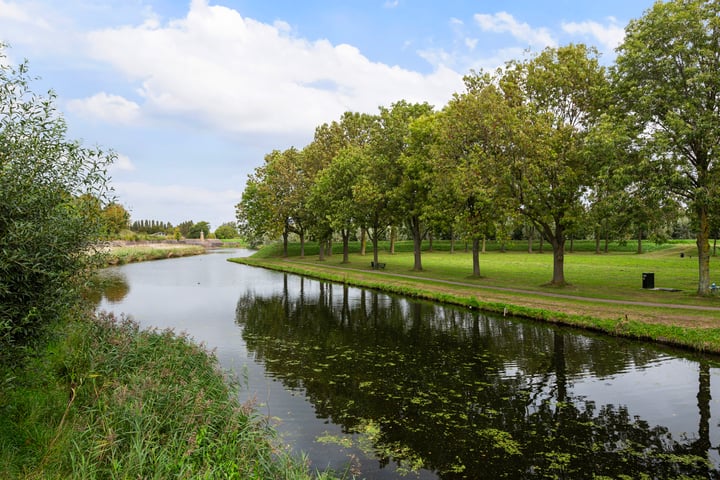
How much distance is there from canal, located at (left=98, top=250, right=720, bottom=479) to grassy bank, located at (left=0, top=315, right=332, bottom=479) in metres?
1.78

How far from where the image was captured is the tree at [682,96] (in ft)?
76.7

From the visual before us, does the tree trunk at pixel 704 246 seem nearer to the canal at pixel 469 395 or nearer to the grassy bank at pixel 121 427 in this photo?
the canal at pixel 469 395

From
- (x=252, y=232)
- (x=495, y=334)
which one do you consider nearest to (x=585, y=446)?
(x=495, y=334)

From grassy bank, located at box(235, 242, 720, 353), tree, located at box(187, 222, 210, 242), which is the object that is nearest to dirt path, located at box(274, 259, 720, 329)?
grassy bank, located at box(235, 242, 720, 353)

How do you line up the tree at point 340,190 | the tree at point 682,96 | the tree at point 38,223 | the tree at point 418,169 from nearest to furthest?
the tree at point 38,223 < the tree at point 682,96 < the tree at point 418,169 < the tree at point 340,190

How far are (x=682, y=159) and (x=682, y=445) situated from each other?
19464mm

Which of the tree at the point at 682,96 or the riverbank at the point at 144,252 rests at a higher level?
the tree at the point at 682,96

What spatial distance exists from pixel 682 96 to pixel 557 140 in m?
7.02

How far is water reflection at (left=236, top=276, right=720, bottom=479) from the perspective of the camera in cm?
962

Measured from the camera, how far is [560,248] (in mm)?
32406

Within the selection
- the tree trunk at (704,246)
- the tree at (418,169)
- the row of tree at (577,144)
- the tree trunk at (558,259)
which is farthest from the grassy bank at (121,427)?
the tree at (418,169)

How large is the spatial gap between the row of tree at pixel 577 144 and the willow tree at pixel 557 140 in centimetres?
8

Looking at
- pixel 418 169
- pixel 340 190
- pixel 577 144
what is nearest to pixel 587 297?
pixel 577 144

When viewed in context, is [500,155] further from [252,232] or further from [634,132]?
[252,232]
